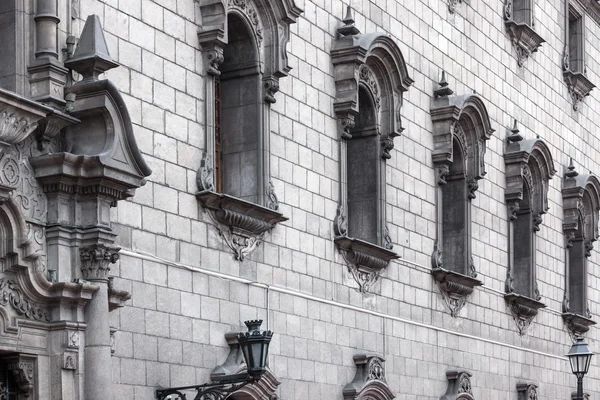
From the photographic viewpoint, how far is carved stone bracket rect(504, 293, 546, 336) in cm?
2573

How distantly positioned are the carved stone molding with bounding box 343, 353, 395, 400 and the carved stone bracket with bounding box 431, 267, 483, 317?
2508 mm

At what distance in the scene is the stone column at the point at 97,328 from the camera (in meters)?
13.6

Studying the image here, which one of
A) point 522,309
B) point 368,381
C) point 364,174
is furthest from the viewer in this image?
point 522,309

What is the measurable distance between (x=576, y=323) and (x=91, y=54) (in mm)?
17412

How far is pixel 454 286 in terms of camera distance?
23.0 m

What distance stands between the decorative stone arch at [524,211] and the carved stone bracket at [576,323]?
1906mm

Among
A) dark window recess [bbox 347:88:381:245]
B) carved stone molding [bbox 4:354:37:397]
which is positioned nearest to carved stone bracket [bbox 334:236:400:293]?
dark window recess [bbox 347:88:381:245]

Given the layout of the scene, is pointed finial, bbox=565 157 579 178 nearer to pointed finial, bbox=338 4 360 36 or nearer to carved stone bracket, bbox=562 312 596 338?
carved stone bracket, bbox=562 312 596 338

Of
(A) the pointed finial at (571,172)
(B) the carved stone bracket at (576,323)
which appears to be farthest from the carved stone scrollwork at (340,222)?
(A) the pointed finial at (571,172)

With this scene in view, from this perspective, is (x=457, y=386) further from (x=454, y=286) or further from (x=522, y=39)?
(x=522, y=39)

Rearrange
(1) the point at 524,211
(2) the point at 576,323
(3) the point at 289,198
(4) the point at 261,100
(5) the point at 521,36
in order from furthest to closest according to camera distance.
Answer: (2) the point at 576,323, (5) the point at 521,36, (1) the point at 524,211, (3) the point at 289,198, (4) the point at 261,100

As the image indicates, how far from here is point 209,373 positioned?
1641 cm

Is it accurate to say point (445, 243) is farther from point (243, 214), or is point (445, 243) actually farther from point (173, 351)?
point (173, 351)

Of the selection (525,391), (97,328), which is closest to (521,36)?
(525,391)
